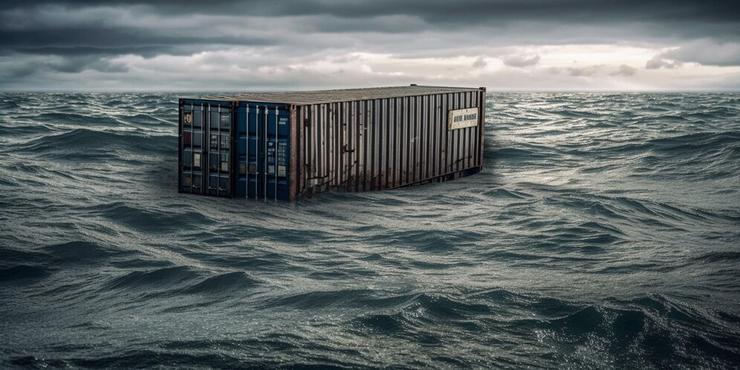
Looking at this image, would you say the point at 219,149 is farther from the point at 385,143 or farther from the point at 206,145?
the point at 385,143

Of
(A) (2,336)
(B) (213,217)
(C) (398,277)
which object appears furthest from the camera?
(B) (213,217)

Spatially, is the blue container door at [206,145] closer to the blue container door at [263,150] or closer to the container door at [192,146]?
the container door at [192,146]

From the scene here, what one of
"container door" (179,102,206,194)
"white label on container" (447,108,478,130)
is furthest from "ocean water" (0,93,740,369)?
"white label on container" (447,108,478,130)

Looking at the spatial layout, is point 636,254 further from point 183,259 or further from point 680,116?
point 680,116

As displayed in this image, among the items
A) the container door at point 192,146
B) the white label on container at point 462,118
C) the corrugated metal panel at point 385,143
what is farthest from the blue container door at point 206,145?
the white label on container at point 462,118

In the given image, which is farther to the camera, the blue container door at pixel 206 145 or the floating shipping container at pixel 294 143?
the blue container door at pixel 206 145

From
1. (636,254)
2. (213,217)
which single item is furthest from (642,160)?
(213,217)
